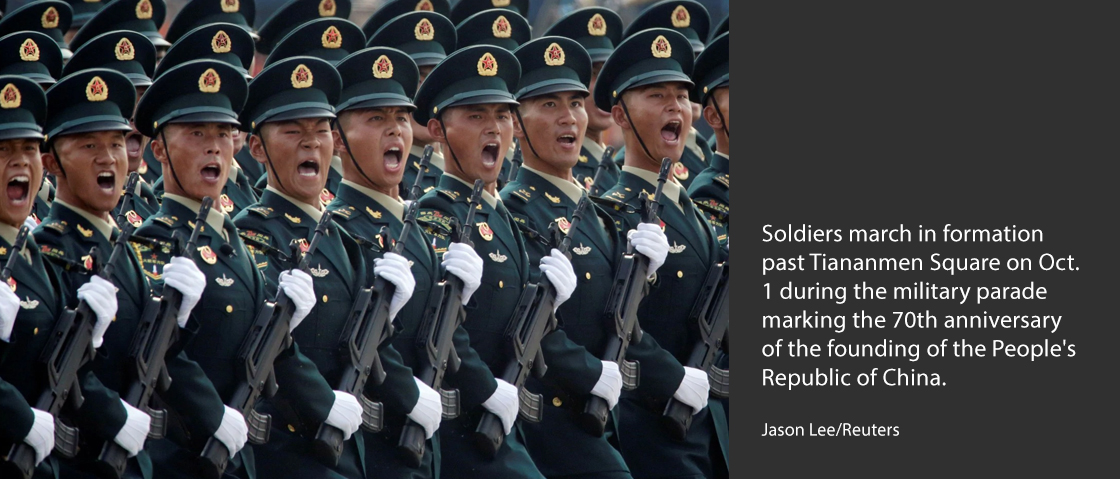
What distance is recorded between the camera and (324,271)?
1157 centimetres

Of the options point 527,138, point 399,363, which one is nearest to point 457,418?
point 399,363

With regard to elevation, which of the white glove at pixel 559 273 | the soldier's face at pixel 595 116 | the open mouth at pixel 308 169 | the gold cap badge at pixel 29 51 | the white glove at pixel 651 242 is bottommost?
the open mouth at pixel 308 169

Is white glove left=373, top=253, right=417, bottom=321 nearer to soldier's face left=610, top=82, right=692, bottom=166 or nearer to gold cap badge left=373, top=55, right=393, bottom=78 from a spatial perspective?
gold cap badge left=373, top=55, right=393, bottom=78

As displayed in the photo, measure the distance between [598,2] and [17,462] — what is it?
7.19 m

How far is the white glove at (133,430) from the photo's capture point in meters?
10.6

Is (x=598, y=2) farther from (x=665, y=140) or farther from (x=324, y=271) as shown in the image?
(x=324, y=271)

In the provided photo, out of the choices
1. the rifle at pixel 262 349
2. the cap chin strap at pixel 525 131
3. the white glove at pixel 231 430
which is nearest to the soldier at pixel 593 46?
the cap chin strap at pixel 525 131

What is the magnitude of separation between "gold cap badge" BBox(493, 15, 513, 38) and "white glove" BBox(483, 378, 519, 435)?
3385mm

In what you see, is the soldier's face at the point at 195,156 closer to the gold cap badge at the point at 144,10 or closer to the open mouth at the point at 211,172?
the open mouth at the point at 211,172

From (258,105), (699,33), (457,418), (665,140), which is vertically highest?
(699,33)

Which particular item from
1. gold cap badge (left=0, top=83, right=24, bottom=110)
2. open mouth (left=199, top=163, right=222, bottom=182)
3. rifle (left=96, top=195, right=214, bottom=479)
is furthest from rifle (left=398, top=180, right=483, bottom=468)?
gold cap badge (left=0, top=83, right=24, bottom=110)

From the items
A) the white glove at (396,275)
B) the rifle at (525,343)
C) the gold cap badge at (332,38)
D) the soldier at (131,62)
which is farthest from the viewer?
the gold cap badge at (332,38)

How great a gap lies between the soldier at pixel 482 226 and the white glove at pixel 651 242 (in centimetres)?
56

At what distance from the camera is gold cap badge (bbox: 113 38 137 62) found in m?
13.2
